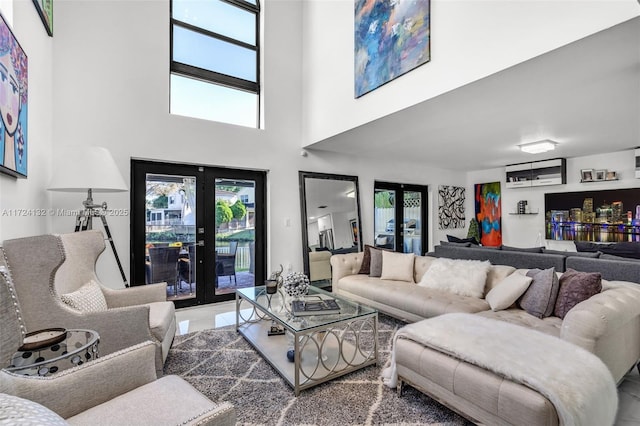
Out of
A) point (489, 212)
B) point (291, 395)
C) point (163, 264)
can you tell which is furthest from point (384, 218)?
point (291, 395)

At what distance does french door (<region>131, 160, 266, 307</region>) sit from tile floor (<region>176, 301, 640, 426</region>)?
0.25 m

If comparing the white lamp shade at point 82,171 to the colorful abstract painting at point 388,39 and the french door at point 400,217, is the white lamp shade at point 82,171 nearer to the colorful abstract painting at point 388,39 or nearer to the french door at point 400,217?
the colorful abstract painting at point 388,39

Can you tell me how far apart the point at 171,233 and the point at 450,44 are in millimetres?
3814

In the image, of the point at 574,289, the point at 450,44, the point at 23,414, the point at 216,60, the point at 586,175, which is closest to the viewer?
the point at 23,414

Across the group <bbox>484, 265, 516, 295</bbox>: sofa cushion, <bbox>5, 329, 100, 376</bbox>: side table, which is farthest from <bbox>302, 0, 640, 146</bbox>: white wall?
<bbox>5, 329, 100, 376</bbox>: side table

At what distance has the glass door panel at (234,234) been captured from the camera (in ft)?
14.3

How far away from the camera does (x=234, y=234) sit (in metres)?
4.48

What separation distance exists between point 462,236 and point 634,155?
3.34 m

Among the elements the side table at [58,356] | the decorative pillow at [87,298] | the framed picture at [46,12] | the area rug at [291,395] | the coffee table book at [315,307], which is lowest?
the area rug at [291,395]

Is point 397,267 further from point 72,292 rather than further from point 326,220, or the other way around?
point 72,292

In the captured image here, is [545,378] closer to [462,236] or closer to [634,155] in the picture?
[634,155]

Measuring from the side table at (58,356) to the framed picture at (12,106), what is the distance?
1.10 m

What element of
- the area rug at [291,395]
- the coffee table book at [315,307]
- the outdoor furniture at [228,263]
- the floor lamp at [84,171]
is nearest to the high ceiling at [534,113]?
the outdoor furniture at [228,263]

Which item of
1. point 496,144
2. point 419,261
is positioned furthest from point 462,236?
point 419,261
